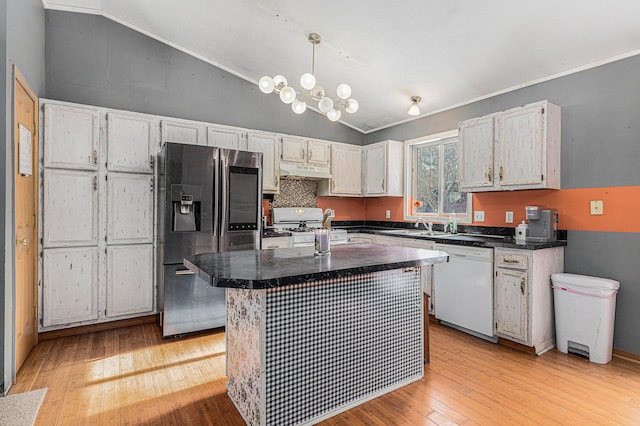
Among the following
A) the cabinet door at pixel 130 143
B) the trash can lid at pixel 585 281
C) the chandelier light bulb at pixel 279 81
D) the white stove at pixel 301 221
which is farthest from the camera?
the white stove at pixel 301 221

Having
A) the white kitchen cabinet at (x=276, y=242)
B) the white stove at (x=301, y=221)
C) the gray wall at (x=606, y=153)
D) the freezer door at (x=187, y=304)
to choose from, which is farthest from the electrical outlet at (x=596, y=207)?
the freezer door at (x=187, y=304)

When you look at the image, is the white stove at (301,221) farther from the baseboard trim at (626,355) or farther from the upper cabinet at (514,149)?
the baseboard trim at (626,355)

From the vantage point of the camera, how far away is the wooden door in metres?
2.43

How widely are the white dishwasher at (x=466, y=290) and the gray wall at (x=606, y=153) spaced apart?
79 centimetres

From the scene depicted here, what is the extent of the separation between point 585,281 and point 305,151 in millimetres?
3350

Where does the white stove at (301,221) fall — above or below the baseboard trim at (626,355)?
above

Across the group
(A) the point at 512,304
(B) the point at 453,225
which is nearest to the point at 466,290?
(A) the point at 512,304

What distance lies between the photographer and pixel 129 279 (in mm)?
3422

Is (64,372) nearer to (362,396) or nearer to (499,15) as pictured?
(362,396)

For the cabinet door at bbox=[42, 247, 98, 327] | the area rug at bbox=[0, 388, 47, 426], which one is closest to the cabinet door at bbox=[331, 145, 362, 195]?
the cabinet door at bbox=[42, 247, 98, 327]

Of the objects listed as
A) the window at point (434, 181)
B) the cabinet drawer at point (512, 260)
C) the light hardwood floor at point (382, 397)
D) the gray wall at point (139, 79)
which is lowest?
the light hardwood floor at point (382, 397)

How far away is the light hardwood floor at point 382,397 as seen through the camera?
6.46 ft

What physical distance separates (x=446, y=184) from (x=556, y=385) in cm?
259

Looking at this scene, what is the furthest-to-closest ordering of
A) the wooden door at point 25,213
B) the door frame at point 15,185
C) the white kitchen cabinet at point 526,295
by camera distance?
the white kitchen cabinet at point 526,295 → the wooden door at point 25,213 → the door frame at point 15,185
